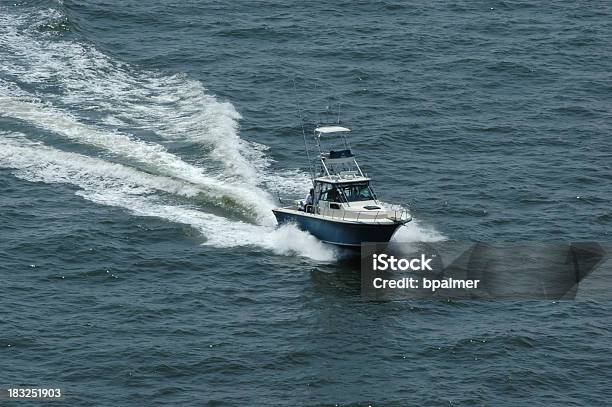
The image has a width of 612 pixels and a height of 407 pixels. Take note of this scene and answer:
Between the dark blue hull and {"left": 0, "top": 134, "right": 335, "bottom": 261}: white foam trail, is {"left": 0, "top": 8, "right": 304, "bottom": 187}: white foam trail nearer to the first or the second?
{"left": 0, "top": 134, "right": 335, "bottom": 261}: white foam trail

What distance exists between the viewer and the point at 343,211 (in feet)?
249

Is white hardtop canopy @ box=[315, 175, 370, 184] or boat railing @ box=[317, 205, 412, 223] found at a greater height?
white hardtop canopy @ box=[315, 175, 370, 184]

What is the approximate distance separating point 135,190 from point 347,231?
1681 centimetres

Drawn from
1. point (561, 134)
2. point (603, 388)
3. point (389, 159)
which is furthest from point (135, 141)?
point (603, 388)

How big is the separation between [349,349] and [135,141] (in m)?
32.0

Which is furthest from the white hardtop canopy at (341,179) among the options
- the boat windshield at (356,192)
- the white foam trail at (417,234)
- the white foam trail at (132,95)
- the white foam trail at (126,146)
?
the white foam trail at (132,95)

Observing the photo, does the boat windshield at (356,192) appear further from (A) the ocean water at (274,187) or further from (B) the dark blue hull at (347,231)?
(A) the ocean water at (274,187)

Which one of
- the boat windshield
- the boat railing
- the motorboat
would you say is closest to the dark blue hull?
the motorboat

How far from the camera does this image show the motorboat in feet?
245

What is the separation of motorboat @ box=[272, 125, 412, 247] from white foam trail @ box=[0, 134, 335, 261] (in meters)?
1.05

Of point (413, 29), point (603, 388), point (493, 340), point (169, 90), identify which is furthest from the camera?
point (413, 29)

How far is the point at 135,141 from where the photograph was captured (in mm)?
90625

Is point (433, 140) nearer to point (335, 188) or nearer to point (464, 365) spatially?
point (335, 188)

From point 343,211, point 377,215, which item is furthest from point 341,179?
point 377,215
